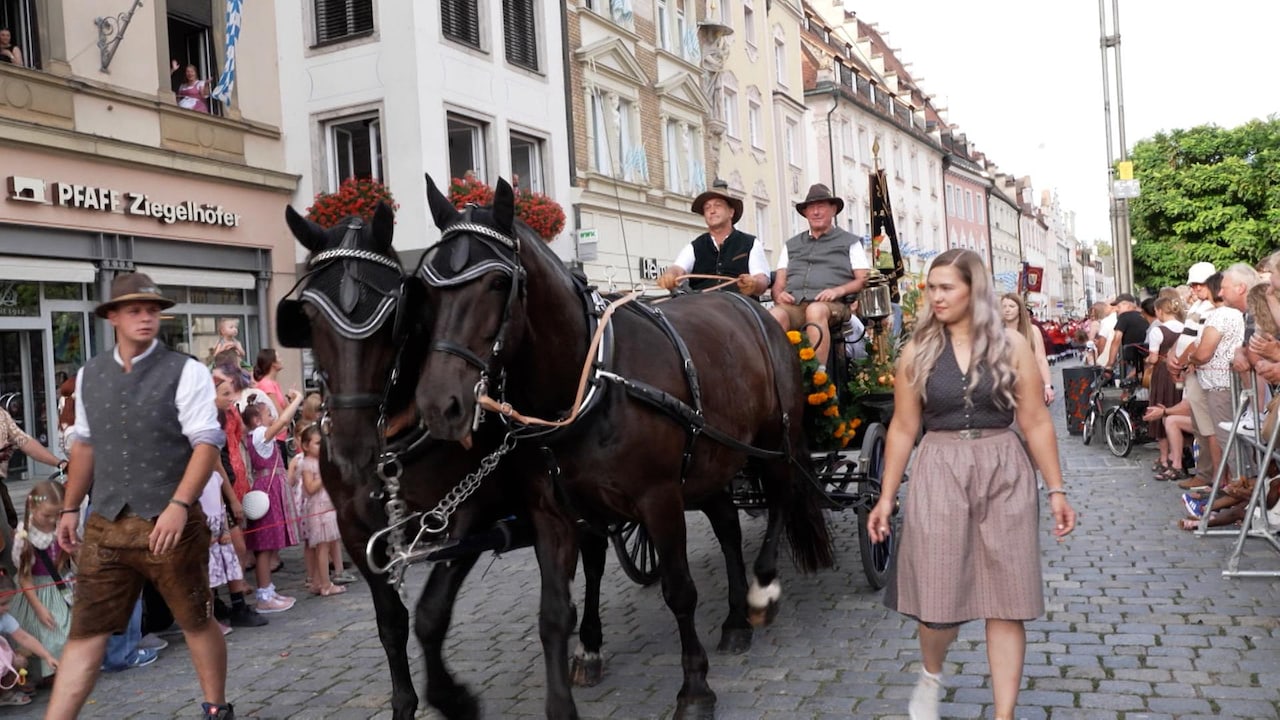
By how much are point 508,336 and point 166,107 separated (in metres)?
12.3

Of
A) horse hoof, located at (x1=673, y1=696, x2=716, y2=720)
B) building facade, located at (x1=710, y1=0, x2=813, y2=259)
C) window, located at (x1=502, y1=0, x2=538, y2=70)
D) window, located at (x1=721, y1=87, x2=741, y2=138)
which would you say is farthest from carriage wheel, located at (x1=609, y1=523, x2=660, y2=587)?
window, located at (x1=721, y1=87, x2=741, y2=138)

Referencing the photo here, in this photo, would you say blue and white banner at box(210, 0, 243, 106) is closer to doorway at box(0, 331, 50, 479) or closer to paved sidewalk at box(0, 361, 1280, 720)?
doorway at box(0, 331, 50, 479)

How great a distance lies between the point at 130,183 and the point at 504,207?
37.8ft

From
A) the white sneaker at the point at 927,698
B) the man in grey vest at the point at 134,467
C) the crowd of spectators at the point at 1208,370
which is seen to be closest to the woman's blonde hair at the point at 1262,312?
the crowd of spectators at the point at 1208,370

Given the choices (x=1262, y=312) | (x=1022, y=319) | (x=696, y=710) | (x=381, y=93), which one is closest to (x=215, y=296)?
(x=381, y=93)

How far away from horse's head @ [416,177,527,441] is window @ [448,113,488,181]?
47.9ft

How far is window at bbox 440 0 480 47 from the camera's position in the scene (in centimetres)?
1745

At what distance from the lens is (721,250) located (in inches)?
271

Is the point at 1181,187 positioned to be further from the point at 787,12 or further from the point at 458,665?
the point at 458,665

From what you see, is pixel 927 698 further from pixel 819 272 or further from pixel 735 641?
pixel 819 272

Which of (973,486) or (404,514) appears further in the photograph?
(404,514)

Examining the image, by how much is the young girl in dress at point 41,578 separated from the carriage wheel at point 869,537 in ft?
13.8

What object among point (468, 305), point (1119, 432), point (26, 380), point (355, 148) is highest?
point (355, 148)

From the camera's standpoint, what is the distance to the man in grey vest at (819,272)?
678 cm
